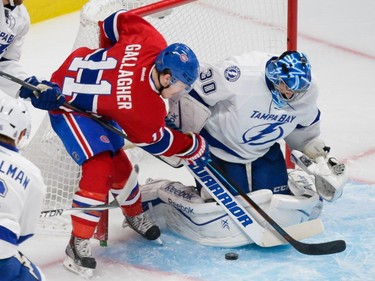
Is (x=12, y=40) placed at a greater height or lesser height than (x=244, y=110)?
greater

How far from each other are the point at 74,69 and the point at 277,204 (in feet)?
2.82

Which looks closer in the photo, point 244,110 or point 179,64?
point 179,64

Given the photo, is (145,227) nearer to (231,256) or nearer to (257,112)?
(231,256)

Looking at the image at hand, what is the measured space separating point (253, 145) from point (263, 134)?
0.06 m

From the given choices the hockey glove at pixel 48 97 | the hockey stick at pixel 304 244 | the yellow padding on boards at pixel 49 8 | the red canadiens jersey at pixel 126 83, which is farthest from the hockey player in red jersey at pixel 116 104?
the yellow padding on boards at pixel 49 8

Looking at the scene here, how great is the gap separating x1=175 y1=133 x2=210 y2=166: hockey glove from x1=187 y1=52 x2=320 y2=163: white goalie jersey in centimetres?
12

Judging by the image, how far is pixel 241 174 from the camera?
414 cm

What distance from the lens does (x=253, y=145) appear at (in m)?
4.09

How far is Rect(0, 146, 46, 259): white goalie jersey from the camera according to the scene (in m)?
2.93

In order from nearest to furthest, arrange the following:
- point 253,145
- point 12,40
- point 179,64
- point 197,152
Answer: point 179,64 → point 197,152 → point 253,145 → point 12,40

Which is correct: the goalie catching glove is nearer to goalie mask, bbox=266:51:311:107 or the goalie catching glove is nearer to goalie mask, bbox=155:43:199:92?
goalie mask, bbox=266:51:311:107

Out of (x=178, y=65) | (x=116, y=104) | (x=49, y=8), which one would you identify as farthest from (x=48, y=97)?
(x=49, y=8)

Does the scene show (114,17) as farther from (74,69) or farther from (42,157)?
(42,157)

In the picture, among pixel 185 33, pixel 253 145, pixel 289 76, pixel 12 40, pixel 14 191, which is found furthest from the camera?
pixel 185 33
